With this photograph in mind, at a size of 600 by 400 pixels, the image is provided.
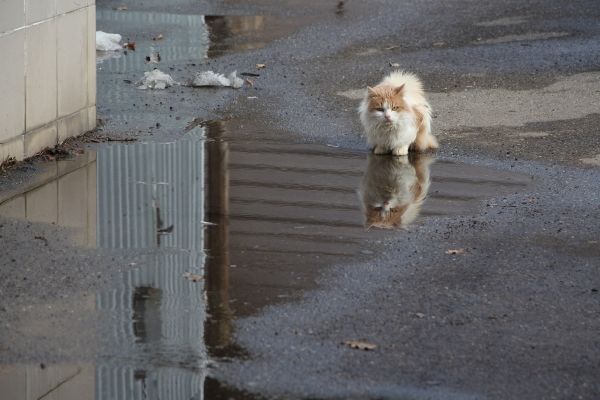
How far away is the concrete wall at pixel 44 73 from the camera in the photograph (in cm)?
900

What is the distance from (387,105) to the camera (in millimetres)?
9703

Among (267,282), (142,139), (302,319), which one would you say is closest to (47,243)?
(267,282)

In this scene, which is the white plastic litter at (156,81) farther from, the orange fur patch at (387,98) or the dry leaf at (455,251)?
the dry leaf at (455,251)

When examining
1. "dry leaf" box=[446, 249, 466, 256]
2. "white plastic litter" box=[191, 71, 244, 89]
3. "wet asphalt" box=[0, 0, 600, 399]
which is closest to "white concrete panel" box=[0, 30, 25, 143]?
"wet asphalt" box=[0, 0, 600, 399]

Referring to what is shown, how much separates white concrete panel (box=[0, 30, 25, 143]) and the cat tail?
327 centimetres

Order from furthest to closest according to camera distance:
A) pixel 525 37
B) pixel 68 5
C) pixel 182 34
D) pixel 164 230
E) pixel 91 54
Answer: pixel 182 34 → pixel 525 37 → pixel 91 54 → pixel 68 5 → pixel 164 230

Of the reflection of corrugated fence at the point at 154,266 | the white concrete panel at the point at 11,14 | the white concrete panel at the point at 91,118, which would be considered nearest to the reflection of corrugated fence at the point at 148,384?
the reflection of corrugated fence at the point at 154,266

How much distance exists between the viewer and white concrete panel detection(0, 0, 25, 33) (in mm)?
8875

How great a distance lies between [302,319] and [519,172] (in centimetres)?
377

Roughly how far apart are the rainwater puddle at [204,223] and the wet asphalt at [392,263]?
4 centimetres

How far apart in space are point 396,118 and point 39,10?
3.05 meters

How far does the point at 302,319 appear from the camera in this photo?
249 inches

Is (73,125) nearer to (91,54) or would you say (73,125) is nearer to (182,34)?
(91,54)

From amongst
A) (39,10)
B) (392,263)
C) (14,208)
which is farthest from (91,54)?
(392,263)
